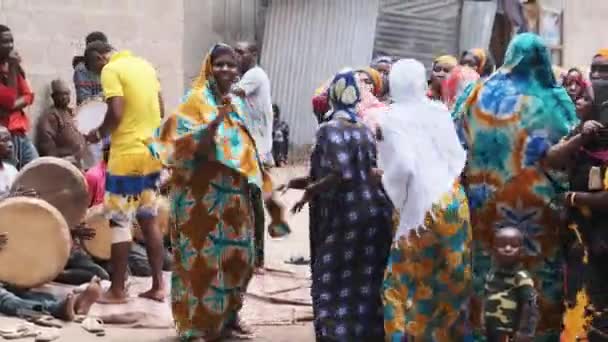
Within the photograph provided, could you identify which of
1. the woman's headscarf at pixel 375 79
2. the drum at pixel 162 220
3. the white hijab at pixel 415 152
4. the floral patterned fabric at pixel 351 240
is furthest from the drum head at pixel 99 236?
the white hijab at pixel 415 152

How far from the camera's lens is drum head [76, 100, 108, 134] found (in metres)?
9.32

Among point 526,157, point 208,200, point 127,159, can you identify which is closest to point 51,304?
point 127,159

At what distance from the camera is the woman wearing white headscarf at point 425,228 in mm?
5980

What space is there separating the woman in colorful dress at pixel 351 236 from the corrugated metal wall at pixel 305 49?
38.2 feet

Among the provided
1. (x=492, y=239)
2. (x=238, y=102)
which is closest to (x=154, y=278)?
(x=238, y=102)

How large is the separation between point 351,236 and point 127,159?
7.13 ft

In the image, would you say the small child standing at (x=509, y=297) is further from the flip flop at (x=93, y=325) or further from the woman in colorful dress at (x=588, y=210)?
the flip flop at (x=93, y=325)

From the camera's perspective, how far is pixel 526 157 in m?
5.96

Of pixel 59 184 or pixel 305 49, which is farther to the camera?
pixel 305 49

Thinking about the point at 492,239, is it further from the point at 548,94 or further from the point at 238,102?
the point at 238,102

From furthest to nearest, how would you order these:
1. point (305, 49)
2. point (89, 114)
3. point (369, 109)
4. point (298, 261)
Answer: point (305, 49)
point (298, 261)
point (89, 114)
point (369, 109)

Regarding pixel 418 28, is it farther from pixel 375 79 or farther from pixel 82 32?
pixel 375 79

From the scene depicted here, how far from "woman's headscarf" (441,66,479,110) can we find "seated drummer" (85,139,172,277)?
7.72ft

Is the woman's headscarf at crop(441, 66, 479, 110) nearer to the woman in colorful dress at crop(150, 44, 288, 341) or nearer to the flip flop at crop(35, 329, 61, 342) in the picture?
the woman in colorful dress at crop(150, 44, 288, 341)
